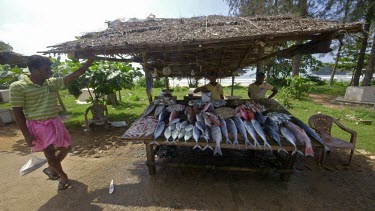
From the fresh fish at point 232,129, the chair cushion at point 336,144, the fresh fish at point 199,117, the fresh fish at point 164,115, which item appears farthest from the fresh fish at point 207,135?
the chair cushion at point 336,144

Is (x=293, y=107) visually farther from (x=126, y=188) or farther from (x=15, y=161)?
(x=15, y=161)

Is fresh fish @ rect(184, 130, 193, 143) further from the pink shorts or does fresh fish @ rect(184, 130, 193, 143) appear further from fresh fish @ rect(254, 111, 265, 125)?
the pink shorts

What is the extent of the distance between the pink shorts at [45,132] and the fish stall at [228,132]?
1.12 metres

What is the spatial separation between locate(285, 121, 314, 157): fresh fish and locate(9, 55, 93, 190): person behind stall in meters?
3.98

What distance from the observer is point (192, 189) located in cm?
323

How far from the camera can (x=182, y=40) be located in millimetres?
3555

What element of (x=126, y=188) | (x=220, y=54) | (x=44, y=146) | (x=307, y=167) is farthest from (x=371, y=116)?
(x=44, y=146)

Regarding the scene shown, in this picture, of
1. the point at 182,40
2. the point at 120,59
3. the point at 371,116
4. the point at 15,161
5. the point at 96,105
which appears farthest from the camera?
the point at 371,116

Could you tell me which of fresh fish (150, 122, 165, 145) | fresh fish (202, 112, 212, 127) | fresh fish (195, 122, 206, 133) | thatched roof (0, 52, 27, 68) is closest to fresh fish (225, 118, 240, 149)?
fresh fish (202, 112, 212, 127)

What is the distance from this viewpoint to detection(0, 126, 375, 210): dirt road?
9.43 ft

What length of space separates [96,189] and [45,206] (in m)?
0.76

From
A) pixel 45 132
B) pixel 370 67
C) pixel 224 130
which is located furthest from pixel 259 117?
pixel 370 67

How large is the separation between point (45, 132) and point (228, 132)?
9.94 ft

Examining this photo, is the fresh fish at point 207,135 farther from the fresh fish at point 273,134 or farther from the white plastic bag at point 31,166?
the white plastic bag at point 31,166
